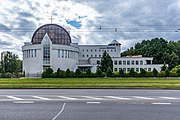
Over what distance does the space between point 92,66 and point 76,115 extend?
267 ft

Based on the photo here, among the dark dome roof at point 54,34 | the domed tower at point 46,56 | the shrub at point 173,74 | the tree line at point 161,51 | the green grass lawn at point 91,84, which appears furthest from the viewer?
the tree line at point 161,51

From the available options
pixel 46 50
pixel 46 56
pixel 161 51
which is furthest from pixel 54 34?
pixel 161 51

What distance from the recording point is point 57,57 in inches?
3415

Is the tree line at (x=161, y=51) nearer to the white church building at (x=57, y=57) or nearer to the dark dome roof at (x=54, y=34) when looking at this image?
the white church building at (x=57, y=57)

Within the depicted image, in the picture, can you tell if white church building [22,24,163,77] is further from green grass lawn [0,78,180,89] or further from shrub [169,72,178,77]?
green grass lawn [0,78,180,89]

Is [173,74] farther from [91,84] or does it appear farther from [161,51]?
[161,51]

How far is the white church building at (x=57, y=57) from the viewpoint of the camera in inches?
3396

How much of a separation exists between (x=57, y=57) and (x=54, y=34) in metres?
11.3

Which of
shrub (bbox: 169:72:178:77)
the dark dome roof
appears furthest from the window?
shrub (bbox: 169:72:178:77)

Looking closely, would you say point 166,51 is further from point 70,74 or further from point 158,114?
point 158,114

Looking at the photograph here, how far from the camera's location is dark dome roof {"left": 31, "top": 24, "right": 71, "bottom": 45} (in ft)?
309

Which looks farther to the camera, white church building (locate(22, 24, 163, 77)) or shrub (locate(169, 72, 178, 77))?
white church building (locate(22, 24, 163, 77))

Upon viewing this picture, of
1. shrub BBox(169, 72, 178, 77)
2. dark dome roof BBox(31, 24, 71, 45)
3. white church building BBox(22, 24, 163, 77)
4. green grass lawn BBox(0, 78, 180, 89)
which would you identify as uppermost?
dark dome roof BBox(31, 24, 71, 45)

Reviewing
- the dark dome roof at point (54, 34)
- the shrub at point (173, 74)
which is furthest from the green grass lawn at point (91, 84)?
the dark dome roof at point (54, 34)
